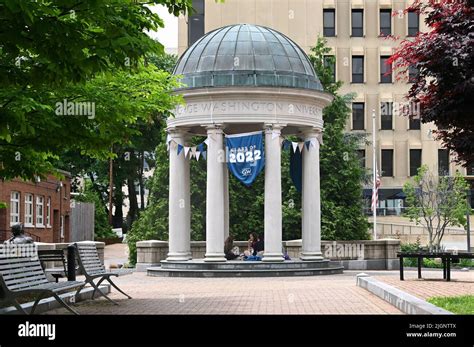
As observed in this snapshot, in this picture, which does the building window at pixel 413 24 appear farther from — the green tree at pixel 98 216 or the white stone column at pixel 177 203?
the white stone column at pixel 177 203

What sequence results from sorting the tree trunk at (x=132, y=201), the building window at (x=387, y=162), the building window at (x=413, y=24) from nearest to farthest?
the building window at (x=413, y=24), the building window at (x=387, y=162), the tree trunk at (x=132, y=201)

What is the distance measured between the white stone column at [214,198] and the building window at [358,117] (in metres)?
46.8

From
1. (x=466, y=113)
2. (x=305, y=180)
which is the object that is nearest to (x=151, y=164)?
(x=305, y=180)

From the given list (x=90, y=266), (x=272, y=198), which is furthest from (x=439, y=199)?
(x=90, y=266)

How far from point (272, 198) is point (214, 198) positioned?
190 cm

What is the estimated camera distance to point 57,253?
23.2 m

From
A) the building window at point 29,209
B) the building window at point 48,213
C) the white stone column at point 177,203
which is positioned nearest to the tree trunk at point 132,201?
the building window at point 48,213

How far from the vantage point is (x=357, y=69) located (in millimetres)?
75938

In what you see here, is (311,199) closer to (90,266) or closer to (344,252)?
(344,252)

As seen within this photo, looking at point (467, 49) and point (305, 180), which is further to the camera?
point (305, 180)

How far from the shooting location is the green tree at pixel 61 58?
11.2 m
